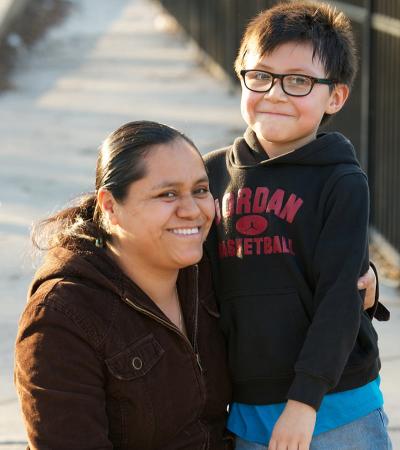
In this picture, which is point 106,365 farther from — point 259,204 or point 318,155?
point 318,155

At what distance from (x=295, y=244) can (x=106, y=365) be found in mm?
587

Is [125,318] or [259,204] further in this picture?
[259,204]

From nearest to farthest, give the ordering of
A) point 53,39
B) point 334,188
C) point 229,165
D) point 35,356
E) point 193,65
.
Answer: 1. point 35,356
2. point 334,188
3. point 229,165
4. point 193,65
5. point 53,39

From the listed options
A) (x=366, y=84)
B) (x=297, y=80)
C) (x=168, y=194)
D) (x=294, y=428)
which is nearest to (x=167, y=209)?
(x=168, y=194)

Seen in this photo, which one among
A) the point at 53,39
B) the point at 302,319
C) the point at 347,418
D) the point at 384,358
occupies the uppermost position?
the point at 302,319

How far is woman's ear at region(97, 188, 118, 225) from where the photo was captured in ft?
9.50

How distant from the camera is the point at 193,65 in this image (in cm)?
1608

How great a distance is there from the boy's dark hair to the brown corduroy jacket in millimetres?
692

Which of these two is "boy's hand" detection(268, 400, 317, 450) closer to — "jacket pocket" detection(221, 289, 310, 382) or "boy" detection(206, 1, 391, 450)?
"boy" detection(206, 1, 391, 450)

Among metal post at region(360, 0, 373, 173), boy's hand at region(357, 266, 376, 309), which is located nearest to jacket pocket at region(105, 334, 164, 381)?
boy's hand at region(357, 266, 376, 309)

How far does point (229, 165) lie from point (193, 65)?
13070 mm

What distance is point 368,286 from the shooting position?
303cm

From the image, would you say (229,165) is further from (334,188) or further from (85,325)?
(85,325)

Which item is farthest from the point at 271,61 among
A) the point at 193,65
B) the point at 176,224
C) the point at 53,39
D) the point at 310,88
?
the point at 53,39
